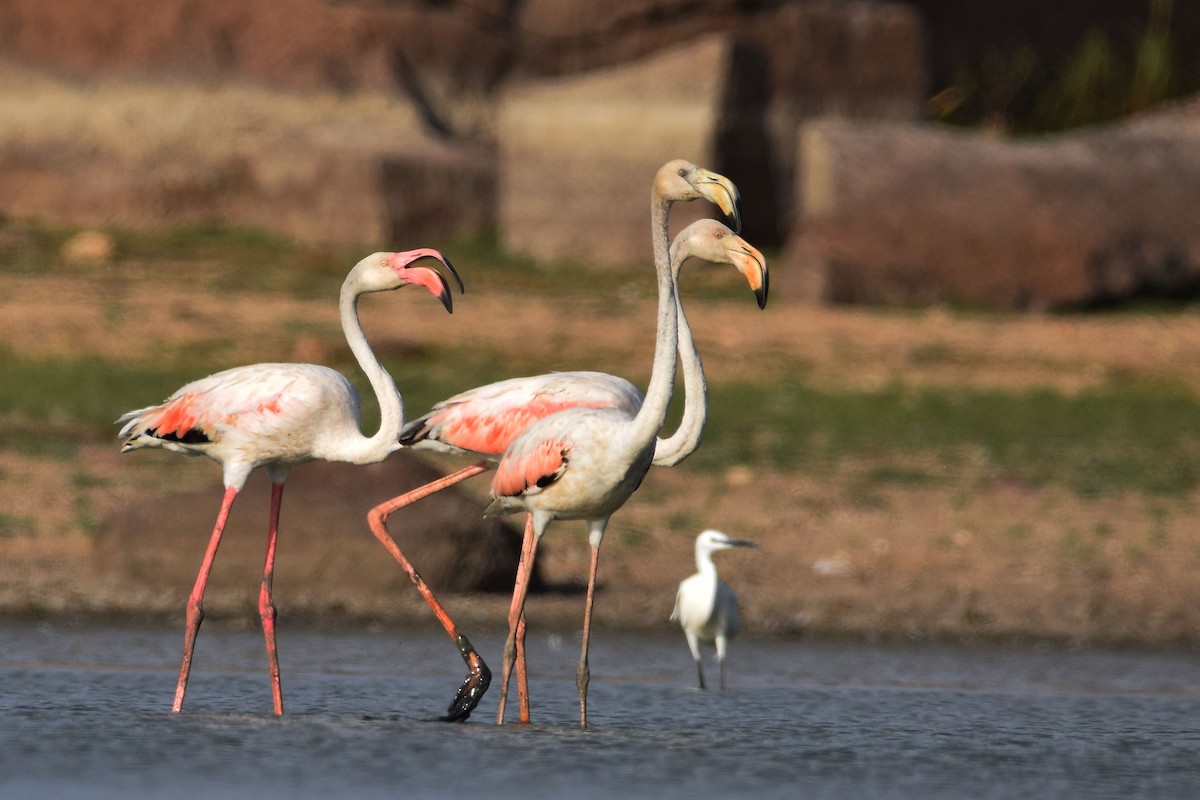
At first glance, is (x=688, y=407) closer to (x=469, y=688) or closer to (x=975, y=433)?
(x=469, y=688)

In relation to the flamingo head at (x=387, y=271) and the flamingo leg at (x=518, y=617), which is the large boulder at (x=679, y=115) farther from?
the flamingo leg at (x=518, y=617)

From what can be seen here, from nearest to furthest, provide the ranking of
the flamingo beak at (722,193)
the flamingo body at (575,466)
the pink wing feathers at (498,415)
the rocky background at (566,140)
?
1. the flamingo beak at (722,193)
2. the flamingo body at (575,466)
3. the pink wing feathers at (498,415)
4. the rocky background at (566,140)

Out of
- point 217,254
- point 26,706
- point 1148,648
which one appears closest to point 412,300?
point 217,254

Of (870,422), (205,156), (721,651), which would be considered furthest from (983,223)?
(721,651)

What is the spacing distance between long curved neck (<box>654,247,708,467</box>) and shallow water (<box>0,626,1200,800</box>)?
0.68 meters

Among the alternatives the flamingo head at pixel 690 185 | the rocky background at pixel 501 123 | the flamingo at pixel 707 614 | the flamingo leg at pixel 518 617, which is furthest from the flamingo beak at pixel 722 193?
the rocky background at pixel 501 123

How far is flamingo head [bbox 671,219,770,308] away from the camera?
5672 millimetres

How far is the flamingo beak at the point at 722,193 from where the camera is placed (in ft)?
17.6

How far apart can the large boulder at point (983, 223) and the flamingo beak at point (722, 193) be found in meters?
A: 6.59

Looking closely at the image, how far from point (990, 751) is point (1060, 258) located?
741 centimetres

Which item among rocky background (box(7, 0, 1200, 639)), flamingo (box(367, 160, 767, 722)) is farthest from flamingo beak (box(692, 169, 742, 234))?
rocky background (box(7, 0, 1200, 639))

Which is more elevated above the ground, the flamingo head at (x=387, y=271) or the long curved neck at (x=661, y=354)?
the flamingo head at (x=387, y=271)

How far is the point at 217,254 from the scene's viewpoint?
43.0ft

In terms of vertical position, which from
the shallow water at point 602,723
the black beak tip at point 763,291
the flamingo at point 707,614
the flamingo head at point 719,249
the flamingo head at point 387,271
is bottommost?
the shallow water at point 602,723
